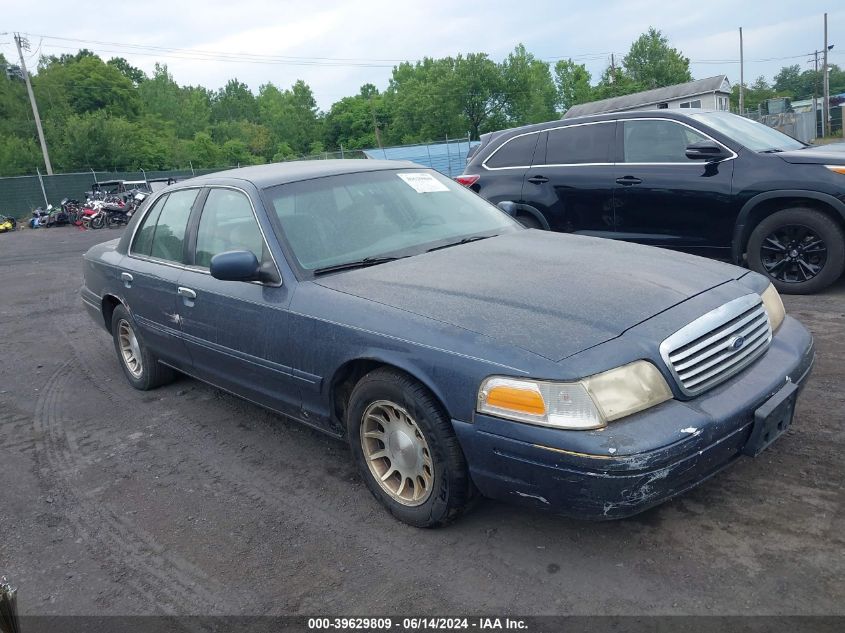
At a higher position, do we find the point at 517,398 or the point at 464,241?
the point at 464,241

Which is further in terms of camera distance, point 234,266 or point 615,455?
point 234,266

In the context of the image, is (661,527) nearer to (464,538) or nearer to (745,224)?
(464,538)

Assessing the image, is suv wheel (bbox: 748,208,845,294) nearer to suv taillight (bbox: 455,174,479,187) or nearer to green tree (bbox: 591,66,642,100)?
suv taillight (bbox: 455,174,479,187)

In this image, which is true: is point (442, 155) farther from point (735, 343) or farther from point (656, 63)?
point (656, 63)

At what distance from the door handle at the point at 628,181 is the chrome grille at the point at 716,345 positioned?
385 cm

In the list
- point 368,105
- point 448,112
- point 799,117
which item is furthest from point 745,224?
point 368,105

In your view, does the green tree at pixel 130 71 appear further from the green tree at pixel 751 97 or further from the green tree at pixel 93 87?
the green tree at pixel 751 97

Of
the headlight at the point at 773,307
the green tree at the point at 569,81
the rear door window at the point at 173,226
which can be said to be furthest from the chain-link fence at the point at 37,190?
the green tree at the point at 569,81

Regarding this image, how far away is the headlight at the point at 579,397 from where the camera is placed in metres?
2.47

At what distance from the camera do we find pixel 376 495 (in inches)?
128

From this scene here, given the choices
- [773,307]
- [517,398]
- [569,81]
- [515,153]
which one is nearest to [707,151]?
[515,153]

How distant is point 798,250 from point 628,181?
164 centimetres

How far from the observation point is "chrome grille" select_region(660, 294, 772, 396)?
2.65 metres

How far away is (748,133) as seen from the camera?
6.74 m
